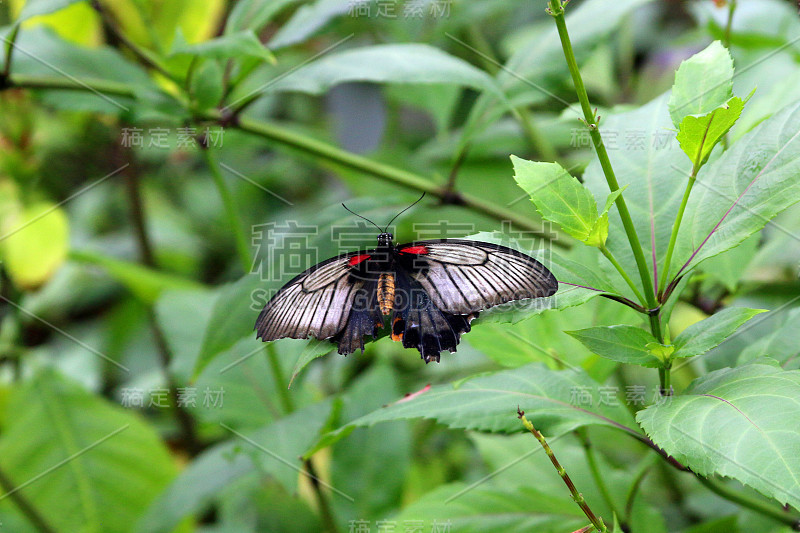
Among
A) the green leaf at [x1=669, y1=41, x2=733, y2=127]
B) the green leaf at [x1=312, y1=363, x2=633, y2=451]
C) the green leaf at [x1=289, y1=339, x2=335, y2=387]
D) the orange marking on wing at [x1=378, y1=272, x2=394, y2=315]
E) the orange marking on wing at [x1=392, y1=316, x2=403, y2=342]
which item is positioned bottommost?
the green leaf at [x1=312, y1=363, x2=633, y2=451]

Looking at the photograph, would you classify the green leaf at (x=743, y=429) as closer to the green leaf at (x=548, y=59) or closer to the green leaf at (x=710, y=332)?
the green leaf at (x=710, y=332)

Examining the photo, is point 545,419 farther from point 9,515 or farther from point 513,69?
point 9,515

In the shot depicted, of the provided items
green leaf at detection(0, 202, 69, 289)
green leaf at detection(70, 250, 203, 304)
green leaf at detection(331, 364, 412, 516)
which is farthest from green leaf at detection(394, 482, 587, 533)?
green leaf at detection(0, 202, 69, 289)

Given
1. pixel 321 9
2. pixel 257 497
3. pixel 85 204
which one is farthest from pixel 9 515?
pixel 85 204

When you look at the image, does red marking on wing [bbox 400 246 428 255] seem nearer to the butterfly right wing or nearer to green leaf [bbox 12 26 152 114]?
the butterfly right wing

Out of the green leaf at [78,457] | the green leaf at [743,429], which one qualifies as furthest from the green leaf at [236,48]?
the green leaf at [78,457]

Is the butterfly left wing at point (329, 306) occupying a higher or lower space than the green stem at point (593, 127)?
lower

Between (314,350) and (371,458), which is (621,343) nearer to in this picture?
(314,350)
